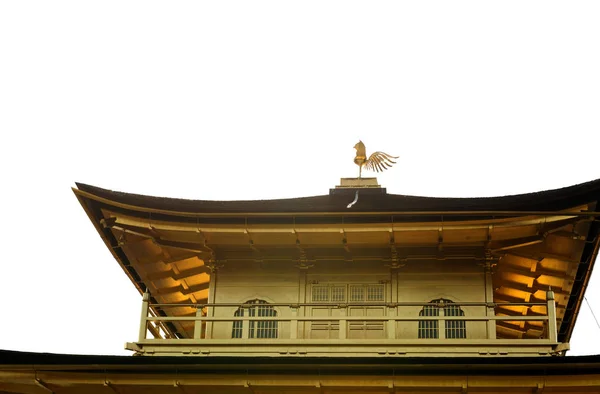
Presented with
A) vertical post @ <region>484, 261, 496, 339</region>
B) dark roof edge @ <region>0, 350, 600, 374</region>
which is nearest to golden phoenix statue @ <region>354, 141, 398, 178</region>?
vertical post @ <region>484, 261, 496, 339</region>

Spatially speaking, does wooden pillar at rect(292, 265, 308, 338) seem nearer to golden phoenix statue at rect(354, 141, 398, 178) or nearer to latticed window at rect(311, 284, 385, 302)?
latticed window at rect(311, 284, 385, 302)

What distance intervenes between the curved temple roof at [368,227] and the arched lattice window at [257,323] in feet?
4.15

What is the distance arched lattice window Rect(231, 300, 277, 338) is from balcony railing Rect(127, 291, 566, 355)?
1.0 inches

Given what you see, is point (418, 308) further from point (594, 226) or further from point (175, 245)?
point (175, 245)

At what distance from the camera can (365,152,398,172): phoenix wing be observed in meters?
24.8

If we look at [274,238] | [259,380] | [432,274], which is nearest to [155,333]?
[274,238]

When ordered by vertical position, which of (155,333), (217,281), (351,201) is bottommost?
(155,333)

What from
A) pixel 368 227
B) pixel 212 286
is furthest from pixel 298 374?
pixel 212 286

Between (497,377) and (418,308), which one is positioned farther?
(418,308)

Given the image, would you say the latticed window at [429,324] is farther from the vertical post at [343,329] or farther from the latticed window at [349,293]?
the vertical post at [343,329]

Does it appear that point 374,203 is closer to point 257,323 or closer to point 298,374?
point 257,323

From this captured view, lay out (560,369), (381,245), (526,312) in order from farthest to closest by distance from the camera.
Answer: (526,312)
(381,245)
(560,369)

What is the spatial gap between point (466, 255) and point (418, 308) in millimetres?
1763

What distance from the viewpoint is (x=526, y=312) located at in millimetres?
27312
